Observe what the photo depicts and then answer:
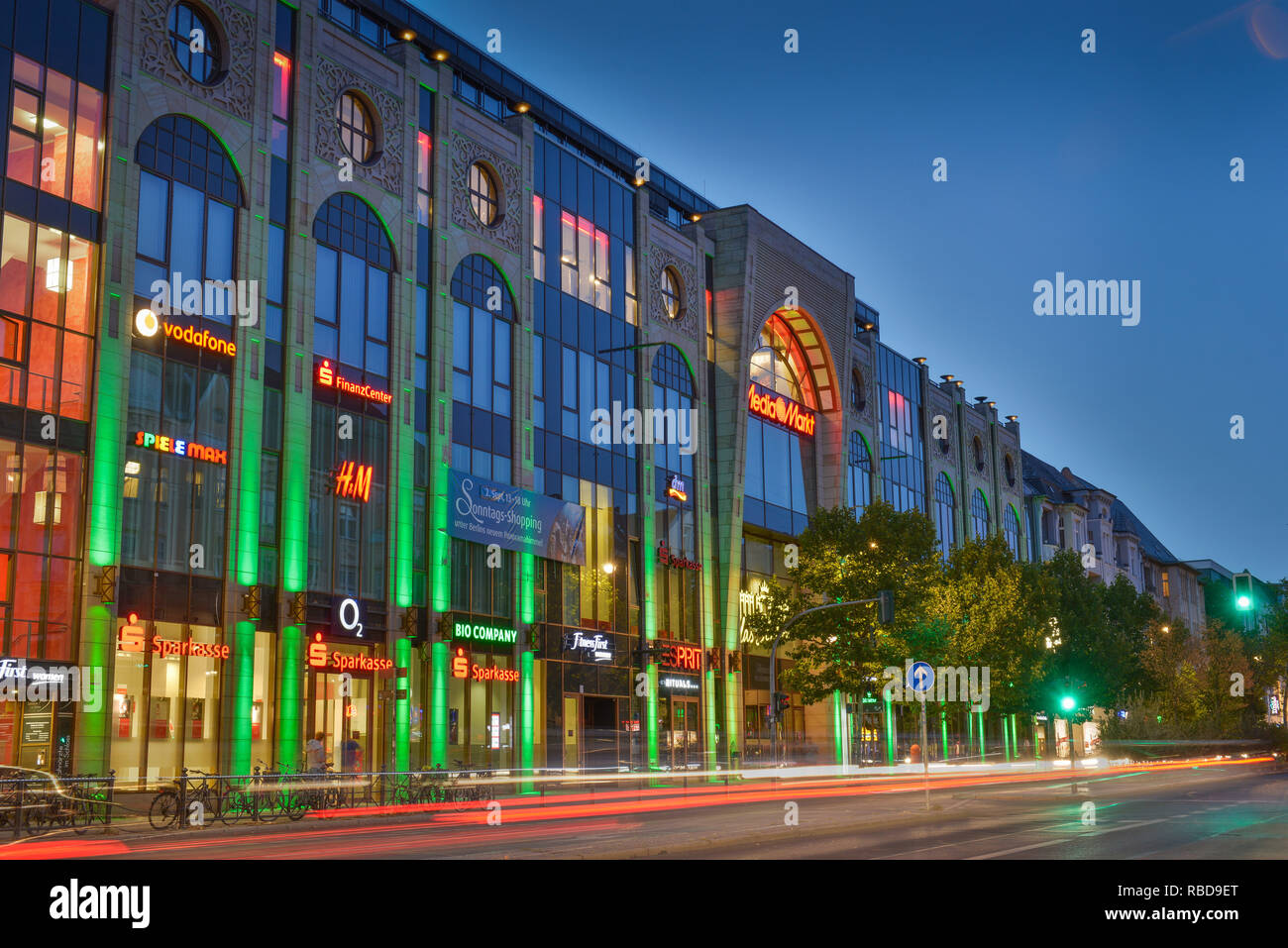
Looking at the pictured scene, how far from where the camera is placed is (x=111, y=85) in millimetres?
34062

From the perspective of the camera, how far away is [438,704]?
42312 mm

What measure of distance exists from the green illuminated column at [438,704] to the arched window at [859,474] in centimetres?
3281

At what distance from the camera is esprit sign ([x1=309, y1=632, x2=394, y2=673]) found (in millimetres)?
38062

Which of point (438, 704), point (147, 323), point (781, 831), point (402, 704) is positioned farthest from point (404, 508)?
point (781, 831)

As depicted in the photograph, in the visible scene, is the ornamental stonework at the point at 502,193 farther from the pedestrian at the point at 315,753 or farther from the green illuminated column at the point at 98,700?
the green illuminated column at the point at 98,700

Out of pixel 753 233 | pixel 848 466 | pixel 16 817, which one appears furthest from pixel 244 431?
pixel 848 466

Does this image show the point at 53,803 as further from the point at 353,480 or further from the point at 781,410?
the point at 781,410

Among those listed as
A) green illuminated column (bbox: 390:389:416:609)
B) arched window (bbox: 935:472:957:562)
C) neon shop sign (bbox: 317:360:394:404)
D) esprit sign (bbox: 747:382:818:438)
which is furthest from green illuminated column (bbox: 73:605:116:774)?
arched window (bbox: 935:472:957:562)

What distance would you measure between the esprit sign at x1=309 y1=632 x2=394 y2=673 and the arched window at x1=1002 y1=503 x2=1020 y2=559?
216 ft

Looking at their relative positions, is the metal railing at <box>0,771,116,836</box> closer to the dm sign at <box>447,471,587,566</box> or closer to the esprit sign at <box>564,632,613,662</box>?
the dm sign at <box>447,471,587,566</box>

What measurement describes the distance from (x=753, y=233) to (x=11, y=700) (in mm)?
40829
